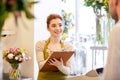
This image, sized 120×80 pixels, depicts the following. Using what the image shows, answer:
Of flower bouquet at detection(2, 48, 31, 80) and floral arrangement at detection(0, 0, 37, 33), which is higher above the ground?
floral arrangement at detection(0, 0, 37, 33)

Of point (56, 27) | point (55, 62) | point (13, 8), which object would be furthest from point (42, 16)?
point (13, 8)

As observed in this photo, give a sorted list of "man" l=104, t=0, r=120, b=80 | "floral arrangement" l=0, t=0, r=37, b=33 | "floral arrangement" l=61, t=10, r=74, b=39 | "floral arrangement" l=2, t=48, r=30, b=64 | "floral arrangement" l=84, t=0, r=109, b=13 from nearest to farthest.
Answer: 1. "floral arrangement" l=0, t=0, r=37, b=33
2. "man" l=104, t=0, r=120, b=80
3. "floral arrangement" l=2, t=48, r=30, b=64
4. "floral arrangement" l=84, t=0, r=109, b=13
5. "floral arrangement" l=61, t=10, r=74, b=39

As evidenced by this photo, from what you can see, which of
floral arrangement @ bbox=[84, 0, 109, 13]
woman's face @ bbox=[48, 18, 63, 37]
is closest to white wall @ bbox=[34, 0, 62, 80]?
floral arrangement @ bbox=[84, 0, 109, 13]

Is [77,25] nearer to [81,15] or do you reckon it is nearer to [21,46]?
[81,15]

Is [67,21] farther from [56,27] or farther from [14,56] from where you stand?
[56,27]

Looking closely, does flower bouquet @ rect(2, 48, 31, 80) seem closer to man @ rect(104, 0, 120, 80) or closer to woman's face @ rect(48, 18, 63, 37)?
woman's face @ rect(48, 18, 63, 37)

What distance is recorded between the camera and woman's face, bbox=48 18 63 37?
2.45 m

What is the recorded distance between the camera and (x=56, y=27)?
2.47 m

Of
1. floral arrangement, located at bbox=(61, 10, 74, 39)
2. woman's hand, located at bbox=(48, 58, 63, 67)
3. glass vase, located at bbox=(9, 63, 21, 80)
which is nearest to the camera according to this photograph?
woman's hand, located at bbox=(48, 58, 63, 67)

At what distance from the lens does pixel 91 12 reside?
15.3 ft

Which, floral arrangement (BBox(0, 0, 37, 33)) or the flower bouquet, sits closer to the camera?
floral arrangement (BBox(0, 0, 37, 33))

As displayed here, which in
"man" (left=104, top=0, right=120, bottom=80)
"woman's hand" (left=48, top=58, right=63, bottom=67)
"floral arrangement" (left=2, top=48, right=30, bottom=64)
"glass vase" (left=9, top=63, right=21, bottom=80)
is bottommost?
"glass vase" (left=9, top=63, right=21, bottom=80)

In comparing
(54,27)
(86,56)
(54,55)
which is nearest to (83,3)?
(86,56)

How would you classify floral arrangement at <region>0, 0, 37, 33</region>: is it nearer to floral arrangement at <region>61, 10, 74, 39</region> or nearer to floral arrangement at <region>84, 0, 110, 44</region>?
floral arrangement at <region>84, 0, 110, 44</region>
